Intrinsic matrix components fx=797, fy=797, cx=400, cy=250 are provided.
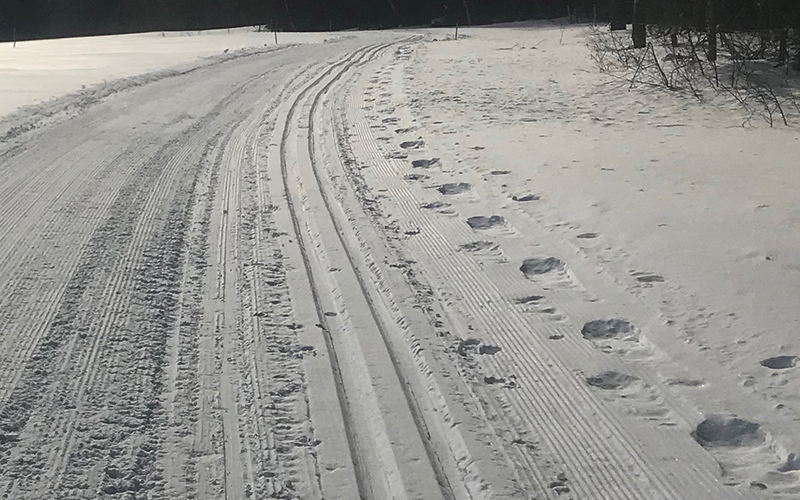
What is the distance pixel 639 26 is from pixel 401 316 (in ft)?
44.2

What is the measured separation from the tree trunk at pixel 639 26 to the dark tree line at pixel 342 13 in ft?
0.09

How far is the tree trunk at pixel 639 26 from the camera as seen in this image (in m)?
15.5

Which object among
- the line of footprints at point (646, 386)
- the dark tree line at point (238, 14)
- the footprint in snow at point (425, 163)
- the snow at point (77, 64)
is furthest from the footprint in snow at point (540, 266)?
the dark tree line at point (238, 14)

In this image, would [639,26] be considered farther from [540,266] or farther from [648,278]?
[648,278]

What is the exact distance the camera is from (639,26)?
15867 mm

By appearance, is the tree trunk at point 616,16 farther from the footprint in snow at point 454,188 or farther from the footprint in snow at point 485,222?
the footprint in snow at point 485,222

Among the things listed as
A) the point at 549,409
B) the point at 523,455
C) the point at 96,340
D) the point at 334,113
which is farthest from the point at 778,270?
the point at 334,113

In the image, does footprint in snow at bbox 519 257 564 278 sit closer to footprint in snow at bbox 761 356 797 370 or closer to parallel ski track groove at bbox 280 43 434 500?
parallel ski track groove at bbox 280 43 434 500

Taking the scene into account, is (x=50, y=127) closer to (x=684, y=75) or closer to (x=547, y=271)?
(x=547, y=271)

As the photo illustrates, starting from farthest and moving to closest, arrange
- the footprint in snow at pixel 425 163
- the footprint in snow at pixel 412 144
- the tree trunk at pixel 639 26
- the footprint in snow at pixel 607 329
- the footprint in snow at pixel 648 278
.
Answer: the tree trunk at pixel 639 26 < the footprint in snow at pixel 412 144 < the footprint in snow at pixel 425 163 < the footprint in snow at pixel 648 278 < the footprint in snow at pixel 607 329

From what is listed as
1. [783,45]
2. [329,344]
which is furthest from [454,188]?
[783,45]

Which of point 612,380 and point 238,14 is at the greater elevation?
point 238,14

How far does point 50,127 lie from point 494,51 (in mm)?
12444

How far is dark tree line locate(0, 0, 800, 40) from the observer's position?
13242 millimetres
